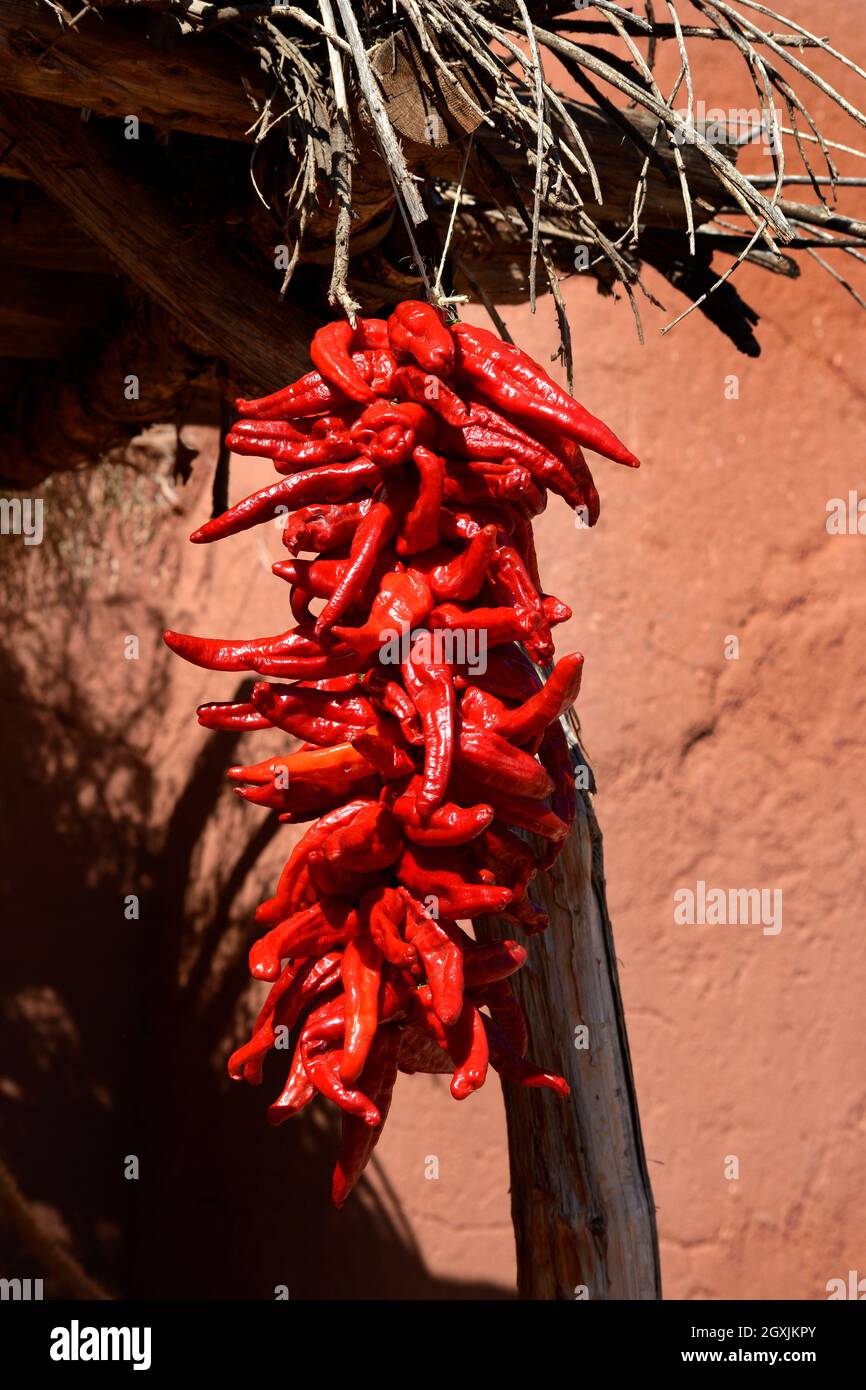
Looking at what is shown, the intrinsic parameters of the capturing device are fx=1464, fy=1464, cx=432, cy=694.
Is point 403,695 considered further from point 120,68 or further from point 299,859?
point 120,68

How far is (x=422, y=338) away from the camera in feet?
4.04

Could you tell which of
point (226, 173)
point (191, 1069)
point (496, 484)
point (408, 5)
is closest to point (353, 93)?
point (408, 5)

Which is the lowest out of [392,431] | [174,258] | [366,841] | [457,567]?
[366,841]

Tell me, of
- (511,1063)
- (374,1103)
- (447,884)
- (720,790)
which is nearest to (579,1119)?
(511,1063)

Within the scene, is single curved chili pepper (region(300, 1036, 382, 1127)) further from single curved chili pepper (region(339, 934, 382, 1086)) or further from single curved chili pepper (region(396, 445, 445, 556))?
single curved chili pepper (region(396, 445, 445, 556))

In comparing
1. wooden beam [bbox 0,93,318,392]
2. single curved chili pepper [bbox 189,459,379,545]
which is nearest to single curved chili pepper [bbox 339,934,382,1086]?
single curved chili pepper [bbox 189,459,379,545]

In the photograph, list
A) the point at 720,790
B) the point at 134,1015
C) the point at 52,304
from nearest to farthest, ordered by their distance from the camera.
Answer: the point at 52,304, the point at 720,790, the point at 134,1015

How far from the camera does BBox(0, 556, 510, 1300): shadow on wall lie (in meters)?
3.90

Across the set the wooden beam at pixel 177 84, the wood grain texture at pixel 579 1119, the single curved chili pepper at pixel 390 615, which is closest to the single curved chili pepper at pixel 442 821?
the single curved chili pepper at pixel 390 615

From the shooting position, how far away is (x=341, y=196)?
1.33 meters

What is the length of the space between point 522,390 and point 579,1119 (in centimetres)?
108

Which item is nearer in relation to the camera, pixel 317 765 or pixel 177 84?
pixel 317 765
